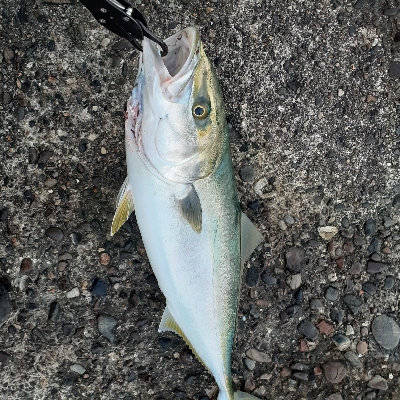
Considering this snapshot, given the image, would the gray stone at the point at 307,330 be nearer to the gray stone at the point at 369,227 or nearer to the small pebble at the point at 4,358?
the gray stone at the point at 369,227

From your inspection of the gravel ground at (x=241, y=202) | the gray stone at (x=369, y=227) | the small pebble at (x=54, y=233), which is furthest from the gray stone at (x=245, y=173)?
the small pebble at (x=54, y=233)

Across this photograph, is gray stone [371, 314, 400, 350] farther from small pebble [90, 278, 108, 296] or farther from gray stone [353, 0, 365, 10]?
gray stone [353, 0, 365, 10]

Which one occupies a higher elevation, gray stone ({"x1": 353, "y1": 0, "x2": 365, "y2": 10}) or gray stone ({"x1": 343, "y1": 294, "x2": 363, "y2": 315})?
gray stone ({"x1": 353, "y1": 0, "x2": 365, "y2": 10})

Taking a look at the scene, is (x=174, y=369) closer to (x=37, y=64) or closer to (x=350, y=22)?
(x=37, y=64)

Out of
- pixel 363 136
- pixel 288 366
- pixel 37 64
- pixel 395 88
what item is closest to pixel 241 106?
pixel 363 136

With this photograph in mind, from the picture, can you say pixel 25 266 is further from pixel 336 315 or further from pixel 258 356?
pixel 336 315

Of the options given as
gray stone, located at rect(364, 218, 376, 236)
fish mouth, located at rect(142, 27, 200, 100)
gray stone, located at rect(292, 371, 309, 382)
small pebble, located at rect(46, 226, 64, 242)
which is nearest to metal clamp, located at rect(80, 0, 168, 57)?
fish mouth, located at rect(142, 27, 200, 100)
